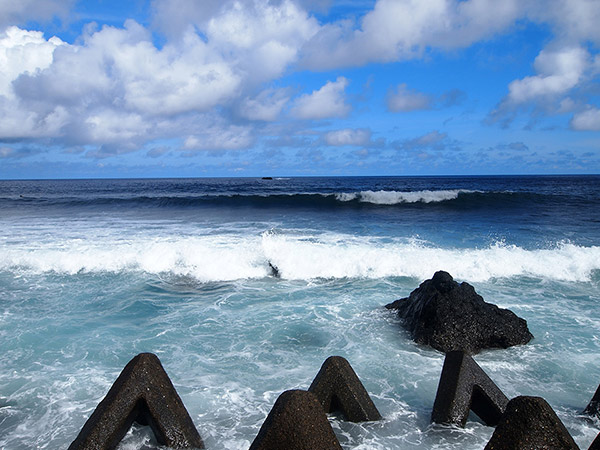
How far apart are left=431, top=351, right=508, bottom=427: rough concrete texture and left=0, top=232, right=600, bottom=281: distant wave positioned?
23.2 feet

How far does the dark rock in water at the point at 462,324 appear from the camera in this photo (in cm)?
702

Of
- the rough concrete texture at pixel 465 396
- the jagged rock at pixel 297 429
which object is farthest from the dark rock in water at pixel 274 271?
the jagged rock at pixel 297 429

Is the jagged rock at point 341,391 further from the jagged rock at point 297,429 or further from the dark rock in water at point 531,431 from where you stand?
the dark rock in water at point 531,431

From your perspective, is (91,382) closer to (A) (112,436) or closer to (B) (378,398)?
(A) (112,436)

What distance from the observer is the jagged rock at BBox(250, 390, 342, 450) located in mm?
3408

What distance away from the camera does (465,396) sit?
4.71m

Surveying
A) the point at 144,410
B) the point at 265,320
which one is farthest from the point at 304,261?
the point at 144,410

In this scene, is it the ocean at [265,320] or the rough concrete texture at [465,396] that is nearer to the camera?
the rough concrete texture at [465,396]

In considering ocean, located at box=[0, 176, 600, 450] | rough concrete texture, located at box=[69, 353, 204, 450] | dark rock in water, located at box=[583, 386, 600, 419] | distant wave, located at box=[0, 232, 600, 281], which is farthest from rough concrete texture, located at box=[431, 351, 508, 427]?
distant wave, located at box=[0, 232, 600, 281]

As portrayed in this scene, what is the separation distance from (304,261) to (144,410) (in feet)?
27.9

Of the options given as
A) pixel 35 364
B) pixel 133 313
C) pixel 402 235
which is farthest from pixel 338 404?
pixel 402 235

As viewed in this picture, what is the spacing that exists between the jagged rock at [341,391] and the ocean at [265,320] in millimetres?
151

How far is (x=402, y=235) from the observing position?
1789cm

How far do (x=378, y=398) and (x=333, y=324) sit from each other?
2741 mm
